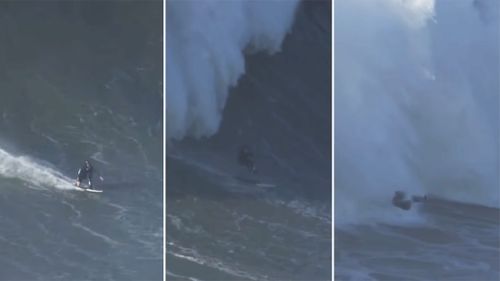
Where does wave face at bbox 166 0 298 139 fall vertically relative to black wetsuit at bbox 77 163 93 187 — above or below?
above

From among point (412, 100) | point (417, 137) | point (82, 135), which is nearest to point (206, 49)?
point (82, 135)

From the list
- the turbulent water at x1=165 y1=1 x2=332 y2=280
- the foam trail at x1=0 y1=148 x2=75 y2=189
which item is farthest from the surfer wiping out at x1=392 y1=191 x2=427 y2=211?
the foam trail at x1=0 y1=148 x2=75 y2=189

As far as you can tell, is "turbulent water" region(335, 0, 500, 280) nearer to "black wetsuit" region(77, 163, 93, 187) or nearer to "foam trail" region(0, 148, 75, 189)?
"black wetsuit" region(77, 163, 93, 187)

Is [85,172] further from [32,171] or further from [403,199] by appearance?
[403,199]

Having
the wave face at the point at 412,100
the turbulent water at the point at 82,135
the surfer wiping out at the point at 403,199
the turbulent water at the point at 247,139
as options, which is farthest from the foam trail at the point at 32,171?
the surfer wiping out at the point at 403,199
